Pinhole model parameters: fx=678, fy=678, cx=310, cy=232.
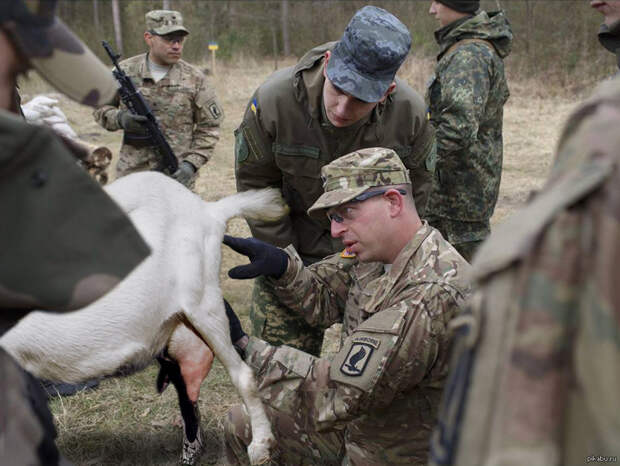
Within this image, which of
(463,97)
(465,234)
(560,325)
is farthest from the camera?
(465,234)

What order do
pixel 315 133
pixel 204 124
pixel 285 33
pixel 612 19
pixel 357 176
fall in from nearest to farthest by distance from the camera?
pixel 357 176
pixel 612 19
pixel 315 133
pixel 204 124
pixel 285 33

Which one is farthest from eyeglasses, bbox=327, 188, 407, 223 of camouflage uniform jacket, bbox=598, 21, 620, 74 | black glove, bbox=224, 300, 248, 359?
camouflage uniform jacket, bbox=598, 21, 620, 74

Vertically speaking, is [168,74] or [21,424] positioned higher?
[21,424]

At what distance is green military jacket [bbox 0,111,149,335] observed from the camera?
960 mm

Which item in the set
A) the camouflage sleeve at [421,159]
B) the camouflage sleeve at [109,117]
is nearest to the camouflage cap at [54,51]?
the camouflage sleeve at [421,159]

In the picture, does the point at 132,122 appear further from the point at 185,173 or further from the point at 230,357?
the point at 230,357

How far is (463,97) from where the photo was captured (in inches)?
150

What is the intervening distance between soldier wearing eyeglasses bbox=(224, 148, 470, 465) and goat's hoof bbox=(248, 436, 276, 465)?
6 cm

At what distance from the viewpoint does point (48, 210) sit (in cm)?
98

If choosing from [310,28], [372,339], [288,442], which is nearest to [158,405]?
[288,442]

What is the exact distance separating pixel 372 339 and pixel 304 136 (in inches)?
50.5

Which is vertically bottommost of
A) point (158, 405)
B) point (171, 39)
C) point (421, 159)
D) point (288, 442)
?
point (158, 405)

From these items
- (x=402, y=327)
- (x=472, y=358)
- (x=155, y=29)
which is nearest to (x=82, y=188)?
(x=472, y=358)

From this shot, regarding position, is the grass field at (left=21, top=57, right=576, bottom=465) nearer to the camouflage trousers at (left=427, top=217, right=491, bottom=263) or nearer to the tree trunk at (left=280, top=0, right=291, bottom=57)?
the camouflage trousers at (left=427, top=217, right=491, bottom=263)
